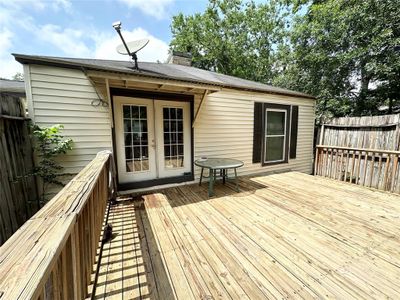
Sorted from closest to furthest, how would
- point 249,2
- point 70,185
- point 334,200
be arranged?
1. point 70,185
2. point 334,200
3. point 249,2

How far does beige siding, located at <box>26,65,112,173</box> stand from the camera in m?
3.20

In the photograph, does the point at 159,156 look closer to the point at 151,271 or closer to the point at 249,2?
the point at 151,271

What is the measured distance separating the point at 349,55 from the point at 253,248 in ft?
22.8

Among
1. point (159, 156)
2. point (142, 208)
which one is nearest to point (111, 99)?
point (159, 156)

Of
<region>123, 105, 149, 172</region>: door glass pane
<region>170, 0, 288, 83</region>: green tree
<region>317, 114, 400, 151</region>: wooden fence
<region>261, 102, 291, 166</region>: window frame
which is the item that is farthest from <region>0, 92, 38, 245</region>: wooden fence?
<region>170, 0, 288, 83</region>: green tree

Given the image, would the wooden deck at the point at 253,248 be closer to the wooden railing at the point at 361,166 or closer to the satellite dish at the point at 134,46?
the wooden railing at the point at 361,166

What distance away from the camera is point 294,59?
7.91m

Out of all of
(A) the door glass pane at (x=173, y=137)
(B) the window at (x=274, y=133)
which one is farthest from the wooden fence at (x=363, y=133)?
(A) the door glass pane at (x=173, y=137)

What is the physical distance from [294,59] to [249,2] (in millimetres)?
9981

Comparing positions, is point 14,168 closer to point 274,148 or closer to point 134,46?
point 134,46

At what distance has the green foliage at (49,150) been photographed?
123 inches

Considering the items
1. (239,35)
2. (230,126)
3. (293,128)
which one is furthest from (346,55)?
(239,35)

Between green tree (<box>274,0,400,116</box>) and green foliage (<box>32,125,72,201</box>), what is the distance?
814 centimetres

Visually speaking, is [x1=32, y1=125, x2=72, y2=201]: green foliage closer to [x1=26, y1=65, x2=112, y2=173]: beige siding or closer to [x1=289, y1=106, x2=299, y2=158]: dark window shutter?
[x1=26, y1=65, x2=112, y2=173]: beige siding
